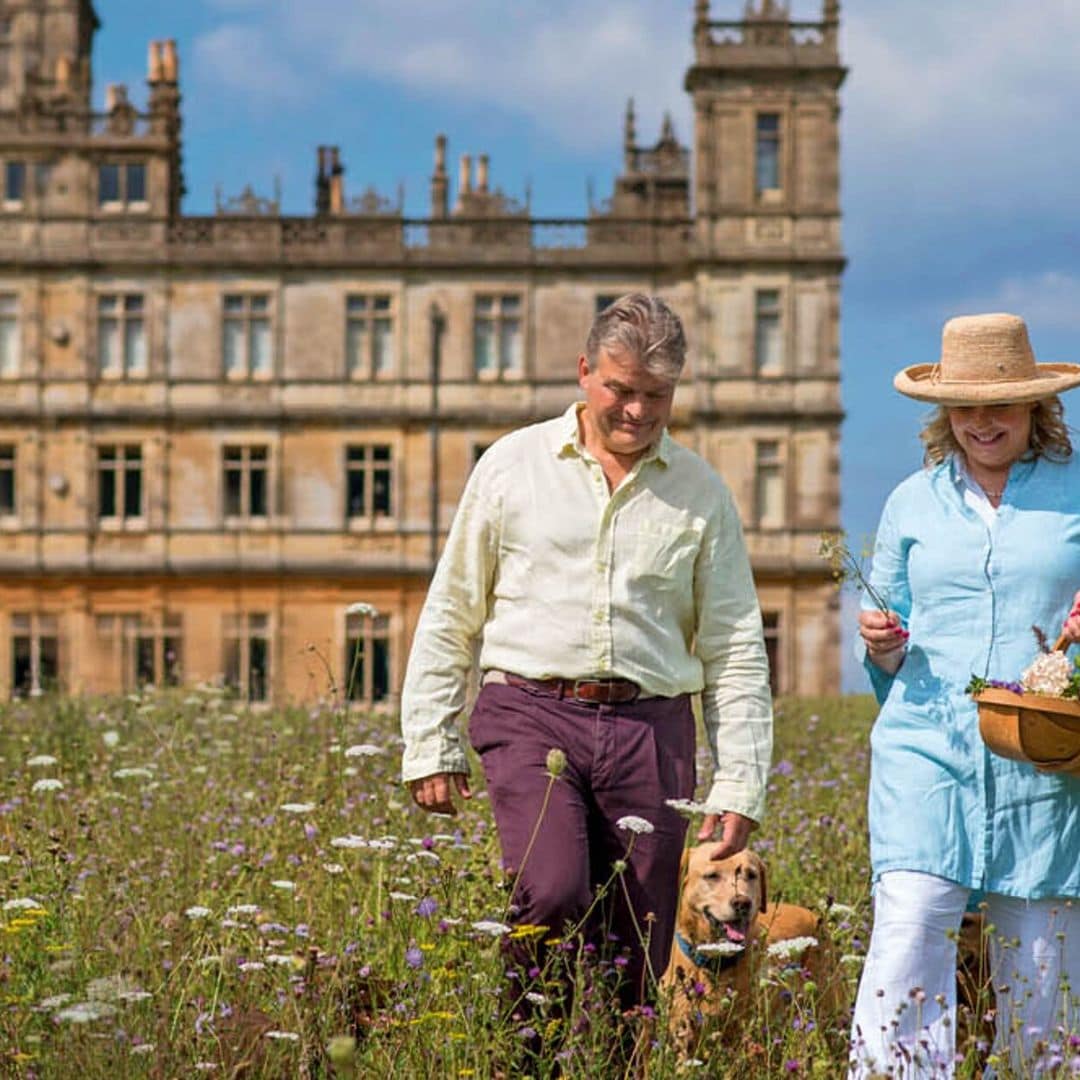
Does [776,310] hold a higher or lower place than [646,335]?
higher

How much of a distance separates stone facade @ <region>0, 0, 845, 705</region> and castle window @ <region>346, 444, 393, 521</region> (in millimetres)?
49

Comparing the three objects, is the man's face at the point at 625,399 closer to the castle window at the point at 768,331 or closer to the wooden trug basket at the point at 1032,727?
the wooden trug basket at the point at 1032,727

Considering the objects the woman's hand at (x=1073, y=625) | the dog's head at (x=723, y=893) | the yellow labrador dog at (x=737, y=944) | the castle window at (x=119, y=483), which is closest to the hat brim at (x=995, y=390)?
the woman's hand at (x=1073, y=625)

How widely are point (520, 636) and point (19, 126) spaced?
1307 inches

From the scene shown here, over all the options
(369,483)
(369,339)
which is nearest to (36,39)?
(369,339)

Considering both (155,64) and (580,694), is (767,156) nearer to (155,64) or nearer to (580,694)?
(155,64)

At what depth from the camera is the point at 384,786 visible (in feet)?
27.3

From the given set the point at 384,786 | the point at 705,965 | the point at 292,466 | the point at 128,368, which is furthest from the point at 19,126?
the point at 705,965

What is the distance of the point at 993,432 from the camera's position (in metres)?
4.54

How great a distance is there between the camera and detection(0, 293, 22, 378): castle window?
114 feet

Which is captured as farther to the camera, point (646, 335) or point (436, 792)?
point (436, 792)

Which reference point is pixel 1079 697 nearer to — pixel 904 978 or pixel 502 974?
pixel 904 978

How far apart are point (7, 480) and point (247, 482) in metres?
4.58

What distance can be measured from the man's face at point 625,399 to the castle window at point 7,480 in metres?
31.8
